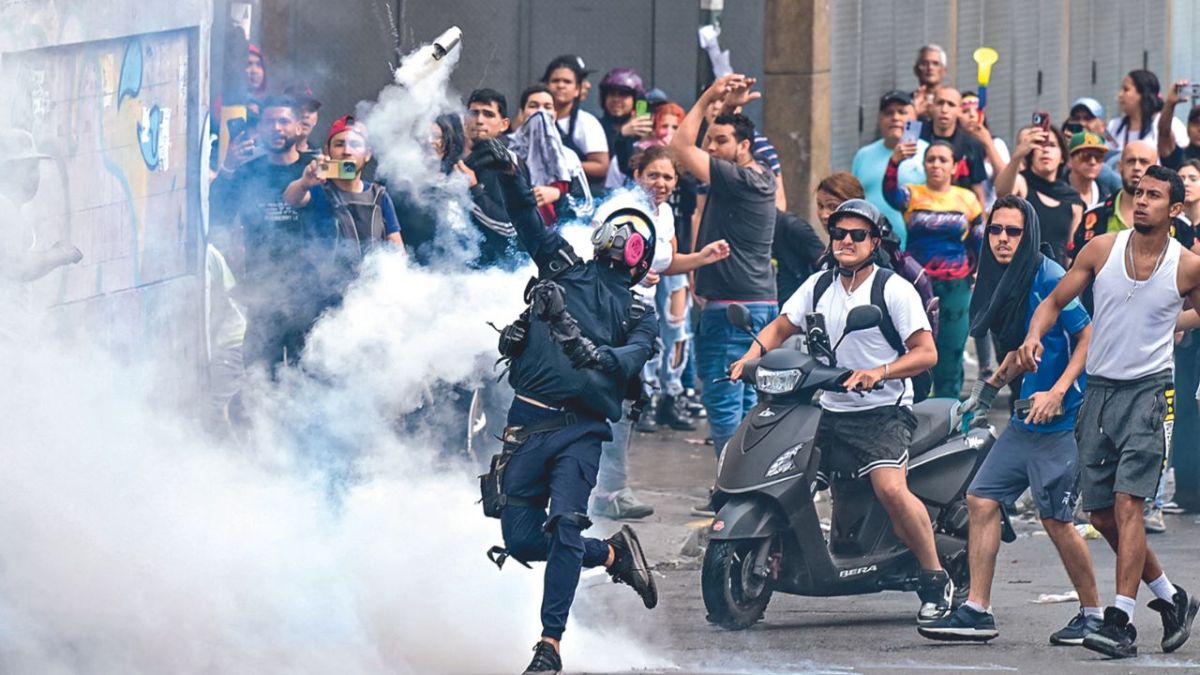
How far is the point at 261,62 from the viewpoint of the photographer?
10.3m

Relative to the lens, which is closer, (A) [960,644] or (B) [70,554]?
(B) [70,554]

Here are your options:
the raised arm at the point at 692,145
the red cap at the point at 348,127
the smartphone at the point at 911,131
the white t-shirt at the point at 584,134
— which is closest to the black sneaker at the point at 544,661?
the red cap at the point at 348,127

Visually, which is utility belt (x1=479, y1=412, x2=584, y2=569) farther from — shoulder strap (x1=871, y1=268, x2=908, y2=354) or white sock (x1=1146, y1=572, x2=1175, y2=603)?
white sock (x1=1146, y1=572, x2=1175, y2=603)

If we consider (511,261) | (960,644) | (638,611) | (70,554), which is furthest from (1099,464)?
(70,554)

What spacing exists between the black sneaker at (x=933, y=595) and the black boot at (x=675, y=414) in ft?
15.5

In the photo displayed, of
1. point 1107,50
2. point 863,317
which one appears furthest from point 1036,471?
point 1107,50

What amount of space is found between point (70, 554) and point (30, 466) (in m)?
0.33

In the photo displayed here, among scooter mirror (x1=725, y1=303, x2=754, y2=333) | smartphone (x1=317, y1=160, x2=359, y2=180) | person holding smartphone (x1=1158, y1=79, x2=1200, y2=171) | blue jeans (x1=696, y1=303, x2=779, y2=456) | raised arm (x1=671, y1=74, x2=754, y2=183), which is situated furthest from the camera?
person holding smartphone (x1=1158, y1=79, x2=1200, y2=171)

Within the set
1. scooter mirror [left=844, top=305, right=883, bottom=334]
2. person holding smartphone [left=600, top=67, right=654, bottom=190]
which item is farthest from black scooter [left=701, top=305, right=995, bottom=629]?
person holding smartphone [left=600, top=67, right=654, bottom=190]

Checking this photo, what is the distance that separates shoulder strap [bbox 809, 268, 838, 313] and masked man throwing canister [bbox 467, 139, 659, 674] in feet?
3.85

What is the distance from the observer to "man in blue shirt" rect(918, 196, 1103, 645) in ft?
27.0

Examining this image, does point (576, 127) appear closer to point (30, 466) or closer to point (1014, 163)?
point (1014, 163)

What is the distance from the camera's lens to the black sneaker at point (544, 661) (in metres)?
7.25

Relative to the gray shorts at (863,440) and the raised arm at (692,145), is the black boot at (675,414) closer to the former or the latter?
the raised arm at (692,145)
